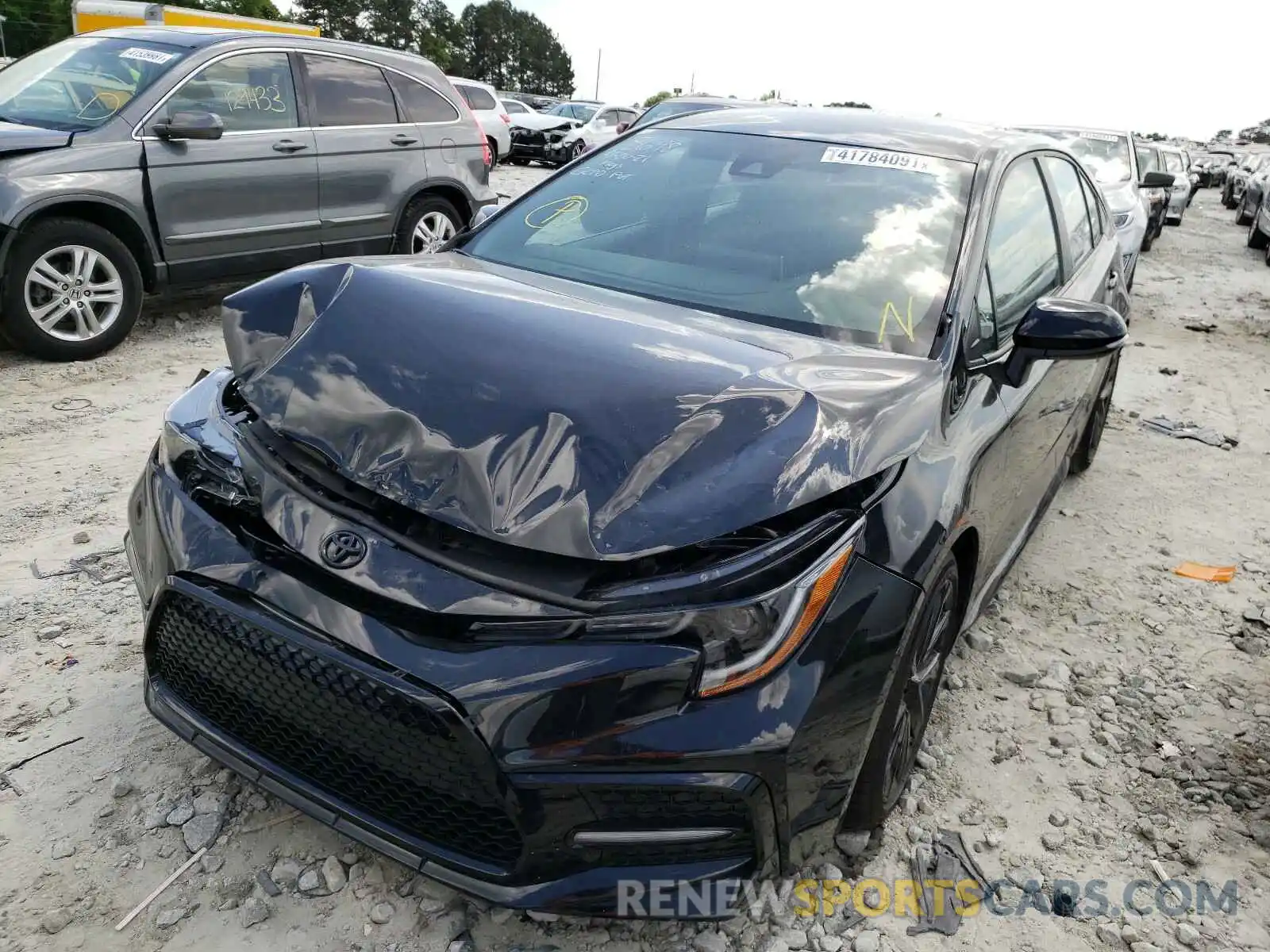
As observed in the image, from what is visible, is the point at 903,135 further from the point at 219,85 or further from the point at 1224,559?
the point at 219,85

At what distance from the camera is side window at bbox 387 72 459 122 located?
6965 millimetres

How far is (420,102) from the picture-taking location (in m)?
7.11

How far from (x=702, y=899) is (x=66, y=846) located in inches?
57.2

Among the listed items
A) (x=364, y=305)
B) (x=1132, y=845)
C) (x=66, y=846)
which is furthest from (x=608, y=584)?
(x=1132, y=845)

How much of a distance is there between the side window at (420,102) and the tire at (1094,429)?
4.97 m

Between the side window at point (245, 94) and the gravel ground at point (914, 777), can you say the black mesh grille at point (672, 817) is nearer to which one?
the gravel ground at point (914, 777)

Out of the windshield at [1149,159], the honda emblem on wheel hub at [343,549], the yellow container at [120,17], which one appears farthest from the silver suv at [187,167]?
the windshield at [1149,159]

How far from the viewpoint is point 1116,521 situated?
4516 millimetres

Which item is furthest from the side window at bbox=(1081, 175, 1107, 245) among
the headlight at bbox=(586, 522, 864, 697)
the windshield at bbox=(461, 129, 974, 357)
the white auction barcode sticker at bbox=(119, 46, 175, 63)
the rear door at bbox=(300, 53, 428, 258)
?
the white auction barcode sticker at bbox=(119, 46, 175, 63)

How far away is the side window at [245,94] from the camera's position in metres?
5.75

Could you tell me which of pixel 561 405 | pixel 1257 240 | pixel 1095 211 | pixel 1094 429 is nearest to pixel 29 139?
pixel 561 405

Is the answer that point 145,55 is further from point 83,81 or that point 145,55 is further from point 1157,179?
point 1157,179

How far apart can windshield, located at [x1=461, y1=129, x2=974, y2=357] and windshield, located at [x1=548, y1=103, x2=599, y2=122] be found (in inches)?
896

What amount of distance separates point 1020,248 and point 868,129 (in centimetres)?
61
